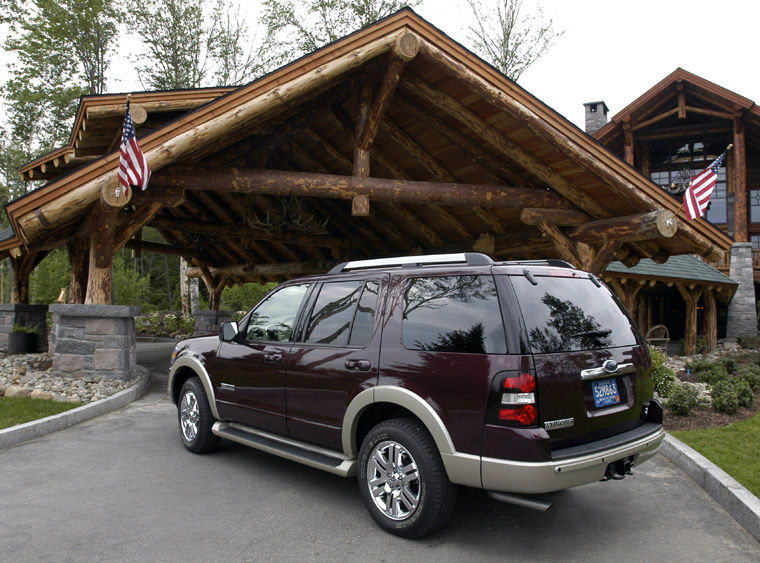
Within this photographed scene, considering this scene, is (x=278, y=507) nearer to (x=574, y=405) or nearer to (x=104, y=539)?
(x=104, y=539)

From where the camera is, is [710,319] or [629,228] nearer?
[629,228]

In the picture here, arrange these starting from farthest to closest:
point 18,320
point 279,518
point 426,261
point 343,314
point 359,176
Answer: point 18,320, point 359,176, point 343,314, point 426,261, point 279,518

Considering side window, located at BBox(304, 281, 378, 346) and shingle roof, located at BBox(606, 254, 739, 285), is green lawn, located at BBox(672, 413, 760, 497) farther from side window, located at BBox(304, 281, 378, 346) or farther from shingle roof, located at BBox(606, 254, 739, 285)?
shingle roof, located at BBox(606, 254, 739, 285)

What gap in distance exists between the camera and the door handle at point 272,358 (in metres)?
4.62

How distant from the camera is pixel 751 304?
65.4 feet

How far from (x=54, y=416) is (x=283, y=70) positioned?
5.26 m

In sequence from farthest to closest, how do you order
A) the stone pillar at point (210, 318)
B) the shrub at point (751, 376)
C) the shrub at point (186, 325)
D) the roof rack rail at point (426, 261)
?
the shrub at point (186, 325) < the stone pillar at point (210, 318) < the shrub at point (751, 376) < the roof rack rail at point (426, 261)

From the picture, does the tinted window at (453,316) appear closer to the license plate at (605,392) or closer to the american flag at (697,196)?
the license plate at (605,392)

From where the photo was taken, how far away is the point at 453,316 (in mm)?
3588

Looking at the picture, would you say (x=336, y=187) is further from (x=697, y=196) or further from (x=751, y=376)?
(x=751, y=376)

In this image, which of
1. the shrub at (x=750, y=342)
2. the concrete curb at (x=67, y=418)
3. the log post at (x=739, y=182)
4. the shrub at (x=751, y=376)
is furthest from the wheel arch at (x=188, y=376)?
the log post at (x=739, y=182)

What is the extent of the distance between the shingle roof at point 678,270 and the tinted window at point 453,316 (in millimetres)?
12131

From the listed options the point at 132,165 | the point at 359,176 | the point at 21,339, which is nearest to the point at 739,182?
the point at 359,176

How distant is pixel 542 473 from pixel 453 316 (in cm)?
107
